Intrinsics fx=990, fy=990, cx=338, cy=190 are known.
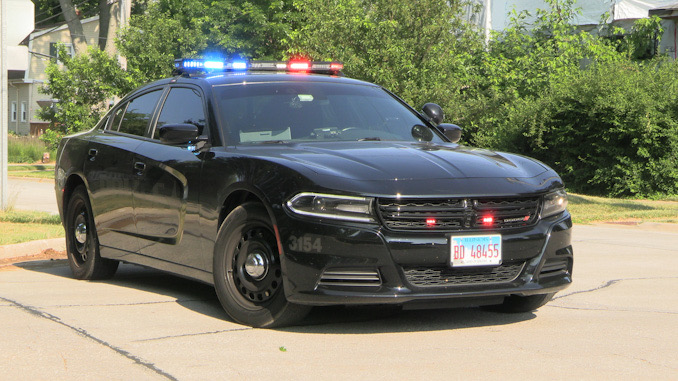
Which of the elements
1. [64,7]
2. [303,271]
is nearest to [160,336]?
[303,271]

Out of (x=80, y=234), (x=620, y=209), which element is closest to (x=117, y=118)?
(x=80, y=234)

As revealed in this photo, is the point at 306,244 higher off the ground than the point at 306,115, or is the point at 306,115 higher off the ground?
the point at 306,115

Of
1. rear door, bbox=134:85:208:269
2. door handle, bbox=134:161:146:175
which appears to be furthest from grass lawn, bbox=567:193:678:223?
door handle, bbox=134:161:146:175

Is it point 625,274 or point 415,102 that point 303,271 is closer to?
point 625,274

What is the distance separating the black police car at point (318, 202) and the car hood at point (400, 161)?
17 millimetres

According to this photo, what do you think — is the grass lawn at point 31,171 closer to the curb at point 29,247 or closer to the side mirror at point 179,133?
the curb at point 29,247

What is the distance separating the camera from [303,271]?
217 inches

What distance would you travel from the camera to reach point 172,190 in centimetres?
677

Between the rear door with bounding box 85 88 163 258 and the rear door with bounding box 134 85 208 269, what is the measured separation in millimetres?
144

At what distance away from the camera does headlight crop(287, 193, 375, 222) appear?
5.46 metres

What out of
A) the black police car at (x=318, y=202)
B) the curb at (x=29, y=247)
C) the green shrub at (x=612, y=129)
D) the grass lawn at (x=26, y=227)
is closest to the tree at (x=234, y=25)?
the green shrub at (x=612, y=129)

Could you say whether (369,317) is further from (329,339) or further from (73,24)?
(73,24)

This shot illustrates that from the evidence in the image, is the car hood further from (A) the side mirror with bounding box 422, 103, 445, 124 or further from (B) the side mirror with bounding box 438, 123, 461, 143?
(A) the side mirror with bounding box 422, 103, 445, 124

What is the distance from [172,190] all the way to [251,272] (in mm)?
1162
